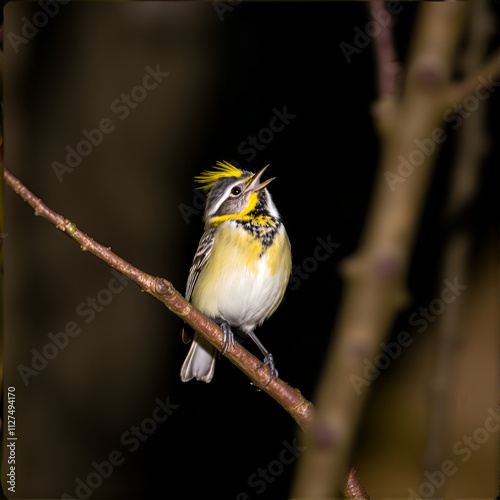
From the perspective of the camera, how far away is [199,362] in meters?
2.65

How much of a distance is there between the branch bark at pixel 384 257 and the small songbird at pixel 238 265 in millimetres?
1653

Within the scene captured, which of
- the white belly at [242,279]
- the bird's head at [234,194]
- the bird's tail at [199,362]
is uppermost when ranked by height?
the bird's head at [234,194]

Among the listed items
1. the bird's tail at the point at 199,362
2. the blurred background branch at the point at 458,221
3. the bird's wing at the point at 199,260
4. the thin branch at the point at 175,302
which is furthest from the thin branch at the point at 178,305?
the bird's wing at the point at 199,260

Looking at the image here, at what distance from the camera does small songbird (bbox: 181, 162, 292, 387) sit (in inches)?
101

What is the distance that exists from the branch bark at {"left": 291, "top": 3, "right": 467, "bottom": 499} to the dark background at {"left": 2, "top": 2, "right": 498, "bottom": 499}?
5.45 feet

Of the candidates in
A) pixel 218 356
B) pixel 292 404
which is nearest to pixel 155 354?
pixel 218 356

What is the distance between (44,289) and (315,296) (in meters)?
1.44

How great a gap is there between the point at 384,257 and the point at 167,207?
2223mm

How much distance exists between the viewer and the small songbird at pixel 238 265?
2.57 metres

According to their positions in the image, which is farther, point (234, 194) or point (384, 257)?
point (234, 194)

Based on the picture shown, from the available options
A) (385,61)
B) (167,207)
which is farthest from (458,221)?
(167,207)

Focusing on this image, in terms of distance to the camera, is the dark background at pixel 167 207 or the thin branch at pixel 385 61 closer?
the thin branch at pixel 385 61

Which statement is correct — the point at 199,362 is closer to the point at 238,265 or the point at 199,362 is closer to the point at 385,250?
the point at 238,265

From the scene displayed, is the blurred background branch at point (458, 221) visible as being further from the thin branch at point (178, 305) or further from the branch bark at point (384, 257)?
the branch bark at point (384, 257)
